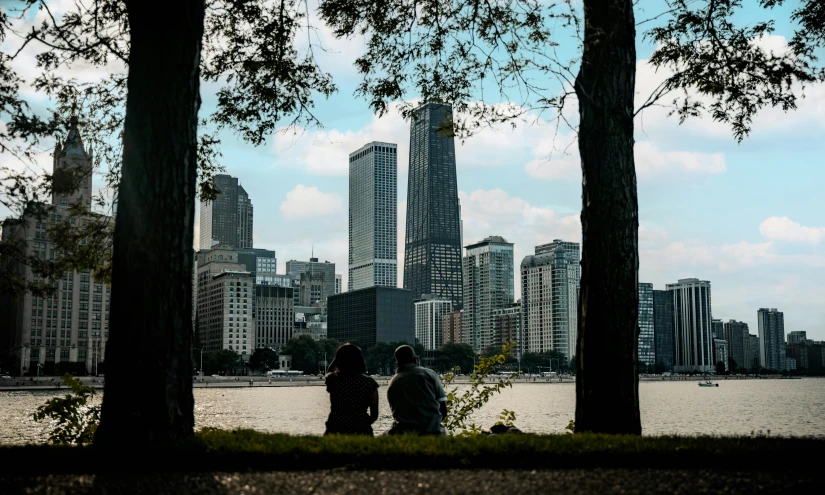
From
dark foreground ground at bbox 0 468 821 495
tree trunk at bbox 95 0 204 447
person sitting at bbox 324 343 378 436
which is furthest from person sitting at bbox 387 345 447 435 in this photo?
dark foreground ground at bbox 0 468 821 495

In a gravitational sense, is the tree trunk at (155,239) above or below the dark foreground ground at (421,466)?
above

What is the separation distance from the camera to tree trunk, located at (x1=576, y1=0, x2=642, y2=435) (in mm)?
9883

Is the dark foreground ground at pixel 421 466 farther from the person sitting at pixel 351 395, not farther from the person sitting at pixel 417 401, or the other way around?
the person sitting at pixel 351 395

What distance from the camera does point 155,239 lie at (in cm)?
813

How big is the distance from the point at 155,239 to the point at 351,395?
3.36 m

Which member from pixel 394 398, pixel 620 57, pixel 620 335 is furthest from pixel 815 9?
pixel 394 398

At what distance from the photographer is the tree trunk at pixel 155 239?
26.0 feet

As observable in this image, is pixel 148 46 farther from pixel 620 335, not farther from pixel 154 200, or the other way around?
pixel 620 335

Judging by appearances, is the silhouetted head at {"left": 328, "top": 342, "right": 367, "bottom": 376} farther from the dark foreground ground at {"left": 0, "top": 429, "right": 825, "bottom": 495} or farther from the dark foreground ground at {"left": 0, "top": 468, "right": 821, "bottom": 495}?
the dark foreground ground at {"left": 0, "top": 468, "right": 821, "bottom": 495}

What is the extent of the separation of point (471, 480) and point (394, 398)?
349 cm

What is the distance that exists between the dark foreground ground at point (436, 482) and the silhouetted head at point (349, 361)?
319cm

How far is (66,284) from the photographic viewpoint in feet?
546

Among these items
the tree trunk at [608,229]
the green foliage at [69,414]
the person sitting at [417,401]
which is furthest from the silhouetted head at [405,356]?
the green foliage at [69,414]

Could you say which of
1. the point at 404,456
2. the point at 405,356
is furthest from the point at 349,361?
the point at 404,456
